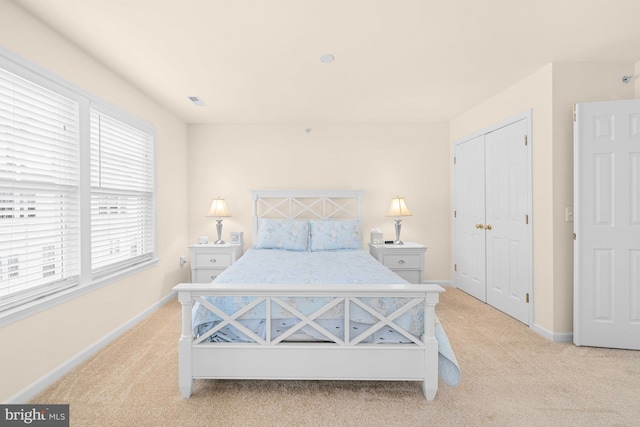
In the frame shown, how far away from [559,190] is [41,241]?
4.15m

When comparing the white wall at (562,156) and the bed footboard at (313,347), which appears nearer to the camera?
the bed footboard at (313,347)

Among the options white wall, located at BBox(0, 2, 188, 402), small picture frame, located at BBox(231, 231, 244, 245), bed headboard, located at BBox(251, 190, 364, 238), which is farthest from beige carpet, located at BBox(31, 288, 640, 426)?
bed headboard, located at BBox(251, 190, 364, 238)

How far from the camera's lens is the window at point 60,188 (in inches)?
74.7

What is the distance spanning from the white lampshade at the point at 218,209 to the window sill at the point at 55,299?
52.5 inches

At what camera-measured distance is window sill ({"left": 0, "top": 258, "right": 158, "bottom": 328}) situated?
6.00 feet

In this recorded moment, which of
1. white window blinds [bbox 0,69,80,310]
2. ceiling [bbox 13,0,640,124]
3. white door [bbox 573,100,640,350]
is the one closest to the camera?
white window blinds [bbox 0,69,80,310]

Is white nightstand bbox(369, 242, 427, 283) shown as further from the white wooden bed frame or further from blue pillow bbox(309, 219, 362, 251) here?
the white wooden bed frame

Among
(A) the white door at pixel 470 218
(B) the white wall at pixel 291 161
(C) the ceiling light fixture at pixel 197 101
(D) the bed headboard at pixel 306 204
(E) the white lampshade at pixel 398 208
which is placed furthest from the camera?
(B) the white wall at pixel 291 161

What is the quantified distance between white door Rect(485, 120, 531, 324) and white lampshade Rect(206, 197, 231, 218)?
3.41 m

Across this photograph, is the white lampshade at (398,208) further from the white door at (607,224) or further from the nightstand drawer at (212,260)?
the nightstand drawer at (212,260)

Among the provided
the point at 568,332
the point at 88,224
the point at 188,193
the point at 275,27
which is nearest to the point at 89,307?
the point at 88,224

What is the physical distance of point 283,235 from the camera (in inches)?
155

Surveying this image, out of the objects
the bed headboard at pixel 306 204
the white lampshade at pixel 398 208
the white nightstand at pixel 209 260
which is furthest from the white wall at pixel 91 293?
the white lampshade at pixel 398 208

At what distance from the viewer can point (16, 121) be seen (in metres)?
1.94
